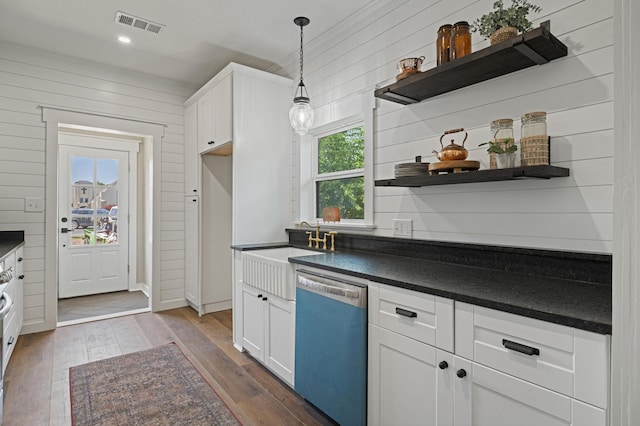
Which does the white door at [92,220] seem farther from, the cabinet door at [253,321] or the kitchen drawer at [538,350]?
the kitchen drawer at [538,350]

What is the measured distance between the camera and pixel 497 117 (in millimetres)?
1898

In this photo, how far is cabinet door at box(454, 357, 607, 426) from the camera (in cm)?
107

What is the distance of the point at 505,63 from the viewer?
1.75 meters

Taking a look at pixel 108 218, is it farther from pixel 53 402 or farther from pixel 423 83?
pixel 423 83

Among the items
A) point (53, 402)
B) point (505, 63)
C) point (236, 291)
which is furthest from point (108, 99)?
point (505, 63)

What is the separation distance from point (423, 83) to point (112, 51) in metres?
3.21

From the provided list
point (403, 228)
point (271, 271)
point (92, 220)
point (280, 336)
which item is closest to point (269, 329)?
point (280, 336)

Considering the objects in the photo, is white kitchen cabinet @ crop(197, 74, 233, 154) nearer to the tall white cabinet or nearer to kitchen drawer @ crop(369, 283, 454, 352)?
the tall white cabinet

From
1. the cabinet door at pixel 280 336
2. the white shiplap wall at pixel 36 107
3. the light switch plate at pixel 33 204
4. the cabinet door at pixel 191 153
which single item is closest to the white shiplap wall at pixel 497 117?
the cabinet door at pixel 280 336

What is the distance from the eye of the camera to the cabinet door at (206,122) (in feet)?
12.0

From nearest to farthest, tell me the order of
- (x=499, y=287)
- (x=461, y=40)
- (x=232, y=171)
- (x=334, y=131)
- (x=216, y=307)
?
(x=499, y=287) < (x=461, y=40) < (x=334, y=131) < (x=232, y=171) < (x=216, y=307)

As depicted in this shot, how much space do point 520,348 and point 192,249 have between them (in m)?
3.73

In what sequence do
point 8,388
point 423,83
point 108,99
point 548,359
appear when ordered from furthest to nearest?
1. point 108,99
2. point 8,388
3. point 423,83
4. point 548,359

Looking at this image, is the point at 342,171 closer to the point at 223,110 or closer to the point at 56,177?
the point at 223,110
